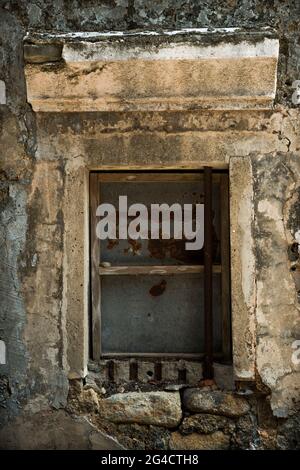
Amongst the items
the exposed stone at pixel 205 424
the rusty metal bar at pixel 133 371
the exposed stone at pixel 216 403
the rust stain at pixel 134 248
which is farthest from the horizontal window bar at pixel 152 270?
the exposed stone at pixel 205 424

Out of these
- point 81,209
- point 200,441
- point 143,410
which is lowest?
point 200,441

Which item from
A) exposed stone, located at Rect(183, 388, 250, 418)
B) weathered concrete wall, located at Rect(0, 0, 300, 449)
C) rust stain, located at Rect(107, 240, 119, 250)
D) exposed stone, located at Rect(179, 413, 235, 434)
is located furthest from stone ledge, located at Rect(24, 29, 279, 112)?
exposed stone, located at Rect(179, 413, 235, 434)

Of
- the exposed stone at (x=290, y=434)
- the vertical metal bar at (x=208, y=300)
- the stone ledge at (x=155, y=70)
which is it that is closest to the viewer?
the stone ledge at (x=155, y=70)

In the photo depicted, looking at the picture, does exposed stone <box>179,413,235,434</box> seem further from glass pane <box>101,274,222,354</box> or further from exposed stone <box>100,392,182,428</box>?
glass pane <box>101,274,222,354</box>

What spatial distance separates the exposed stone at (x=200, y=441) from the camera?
3221 mm

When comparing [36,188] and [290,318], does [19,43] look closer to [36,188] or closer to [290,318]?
[36,188]

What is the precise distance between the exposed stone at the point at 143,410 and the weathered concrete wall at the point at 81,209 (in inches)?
0.7

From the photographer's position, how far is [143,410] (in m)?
3.24

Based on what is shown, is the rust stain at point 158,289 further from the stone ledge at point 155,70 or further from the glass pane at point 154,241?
the stone ledge at point 155,70

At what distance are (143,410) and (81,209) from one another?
3.45 ft

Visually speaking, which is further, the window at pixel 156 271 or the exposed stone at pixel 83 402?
the window at pixel 156 271

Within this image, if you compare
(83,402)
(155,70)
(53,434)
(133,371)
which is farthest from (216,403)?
(155,70)

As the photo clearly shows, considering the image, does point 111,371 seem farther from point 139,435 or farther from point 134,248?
point 134,248
